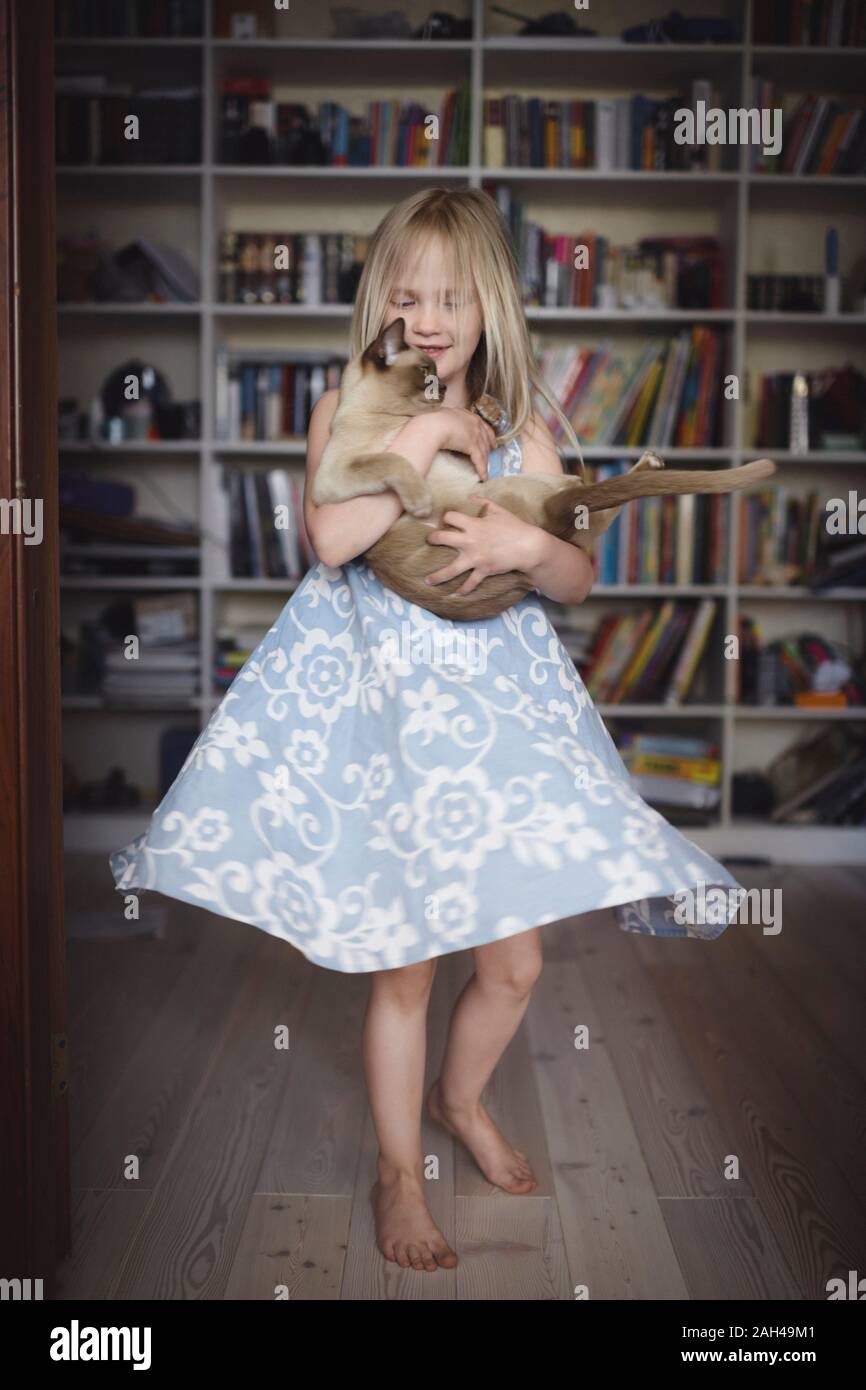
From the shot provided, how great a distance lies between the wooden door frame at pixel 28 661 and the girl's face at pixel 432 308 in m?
0.42

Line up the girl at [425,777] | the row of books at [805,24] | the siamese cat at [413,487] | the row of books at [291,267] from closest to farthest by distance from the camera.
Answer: the girl at [425,777] → the siamese cat at [413,487] → the row of books at [805,24] → the row of books at [291,267]

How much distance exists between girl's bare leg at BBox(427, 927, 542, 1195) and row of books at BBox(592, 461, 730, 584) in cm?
197

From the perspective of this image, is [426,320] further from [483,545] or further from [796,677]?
[796,677]

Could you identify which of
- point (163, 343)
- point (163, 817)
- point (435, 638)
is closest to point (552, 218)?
point (163, 343)

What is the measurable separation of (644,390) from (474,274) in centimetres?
195

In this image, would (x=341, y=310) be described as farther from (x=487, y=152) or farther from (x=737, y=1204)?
(x=737, y=1204)

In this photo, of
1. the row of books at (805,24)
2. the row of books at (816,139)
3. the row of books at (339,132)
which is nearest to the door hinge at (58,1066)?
the row of books at (339,132)

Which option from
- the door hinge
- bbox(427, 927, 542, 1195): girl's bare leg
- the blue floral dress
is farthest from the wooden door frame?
bbox(427, 927, 542, 1195): girl's bare leg

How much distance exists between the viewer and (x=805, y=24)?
3158 mm

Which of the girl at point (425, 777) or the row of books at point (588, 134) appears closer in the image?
the girl at point (425, 777)

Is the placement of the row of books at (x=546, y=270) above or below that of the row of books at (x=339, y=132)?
below

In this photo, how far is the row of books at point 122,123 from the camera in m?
3.22

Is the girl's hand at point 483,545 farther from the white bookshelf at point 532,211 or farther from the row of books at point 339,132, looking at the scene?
the row of books at point 339,132

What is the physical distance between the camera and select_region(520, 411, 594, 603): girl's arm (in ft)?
4.65
